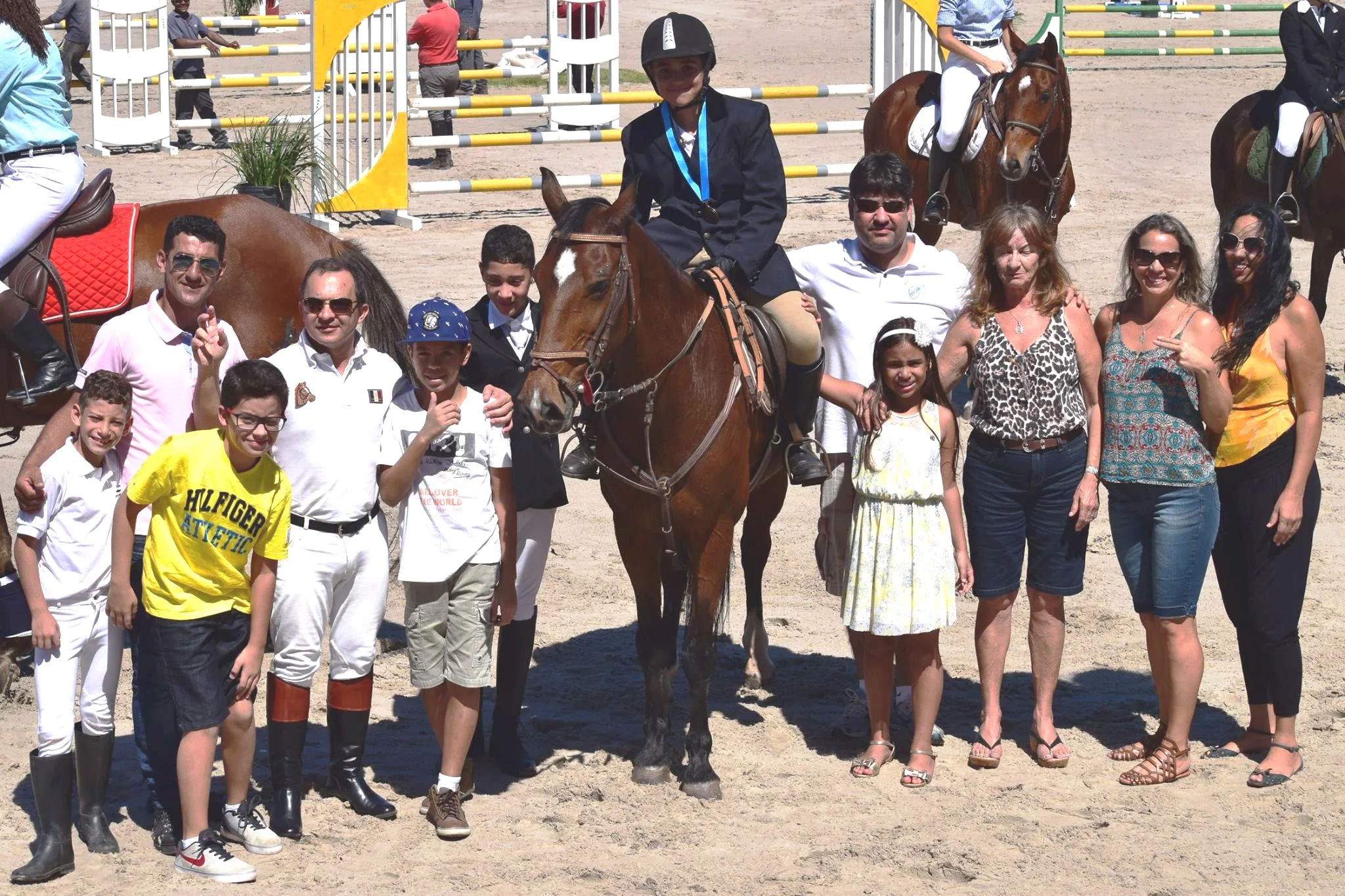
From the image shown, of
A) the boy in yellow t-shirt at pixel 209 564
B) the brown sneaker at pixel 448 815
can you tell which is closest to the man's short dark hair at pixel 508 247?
the boy in yellow t-shirt at pixel 209 564

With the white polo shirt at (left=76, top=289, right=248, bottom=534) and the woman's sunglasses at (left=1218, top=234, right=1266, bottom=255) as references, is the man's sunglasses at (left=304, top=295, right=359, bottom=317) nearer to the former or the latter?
the white polo shirt at (left=76, top=289, right=248, bottom=534)

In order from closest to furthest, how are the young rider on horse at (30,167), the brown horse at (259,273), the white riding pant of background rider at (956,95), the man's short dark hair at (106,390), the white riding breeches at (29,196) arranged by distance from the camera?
the man's short dark hair at (106,390)
the young rider on horse at (30,167)
the white riding breeches at (29,196)
the brown horse at (259,273)
the white riding pant of background rider at (956,95)

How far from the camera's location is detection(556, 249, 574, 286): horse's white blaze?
4.95 metres

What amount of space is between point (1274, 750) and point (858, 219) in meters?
2.41

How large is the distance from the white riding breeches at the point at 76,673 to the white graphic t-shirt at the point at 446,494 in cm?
93

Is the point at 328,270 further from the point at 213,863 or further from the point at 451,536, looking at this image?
the point at 213,863

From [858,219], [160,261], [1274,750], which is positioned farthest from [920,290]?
[160,261]

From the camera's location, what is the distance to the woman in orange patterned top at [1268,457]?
5.54 m

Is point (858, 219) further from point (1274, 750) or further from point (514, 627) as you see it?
point (1274, 750)

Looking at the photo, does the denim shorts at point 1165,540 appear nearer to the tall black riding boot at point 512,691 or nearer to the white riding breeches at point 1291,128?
the tall black riding boot at point 512,691

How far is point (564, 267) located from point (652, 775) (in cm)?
190

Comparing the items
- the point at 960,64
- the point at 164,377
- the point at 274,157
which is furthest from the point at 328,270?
the point at 274,157

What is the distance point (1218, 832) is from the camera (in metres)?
5.32

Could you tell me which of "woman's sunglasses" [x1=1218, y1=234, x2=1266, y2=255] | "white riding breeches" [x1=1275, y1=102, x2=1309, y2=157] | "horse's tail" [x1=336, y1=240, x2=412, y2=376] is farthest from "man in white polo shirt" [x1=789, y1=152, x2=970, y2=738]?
"white riding breeches" [x1=1275, y1=102, x2=1309, y2=157]
